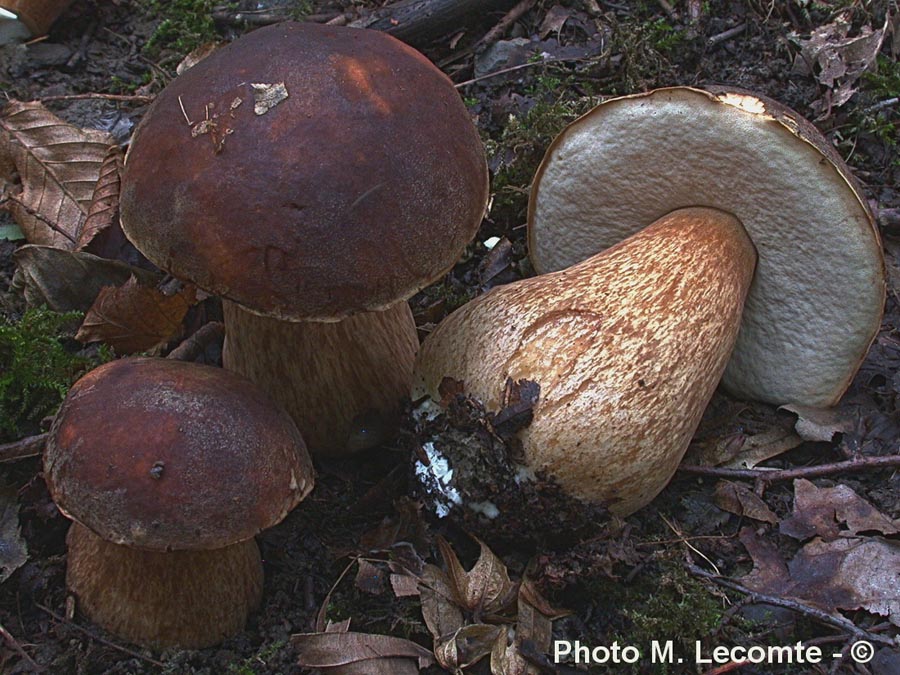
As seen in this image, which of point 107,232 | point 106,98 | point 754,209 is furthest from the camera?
point 106,98

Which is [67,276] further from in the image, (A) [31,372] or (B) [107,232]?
(A) [31,372]

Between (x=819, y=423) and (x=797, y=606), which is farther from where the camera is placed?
(x=819, y=423)

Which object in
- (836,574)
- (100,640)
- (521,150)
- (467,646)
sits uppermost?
(521,150)

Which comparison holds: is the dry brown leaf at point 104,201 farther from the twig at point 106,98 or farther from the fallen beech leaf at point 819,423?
the fallen beech leaf at point 819,423

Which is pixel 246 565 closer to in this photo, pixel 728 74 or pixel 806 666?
pixel 806 666

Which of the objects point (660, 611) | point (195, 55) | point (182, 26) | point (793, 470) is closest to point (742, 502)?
point (793, 470)

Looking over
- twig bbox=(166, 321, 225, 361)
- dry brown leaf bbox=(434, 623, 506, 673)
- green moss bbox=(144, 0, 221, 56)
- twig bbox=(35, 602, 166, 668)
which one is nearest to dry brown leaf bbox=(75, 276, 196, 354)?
twig bbox=(166, 321, 225, 361)

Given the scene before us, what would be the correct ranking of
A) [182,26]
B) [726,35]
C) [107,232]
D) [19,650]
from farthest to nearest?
1. [182,26]
2. [726,35]
3. [107,232]
4. [19,650]

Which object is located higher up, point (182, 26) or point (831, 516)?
point (182, 26)

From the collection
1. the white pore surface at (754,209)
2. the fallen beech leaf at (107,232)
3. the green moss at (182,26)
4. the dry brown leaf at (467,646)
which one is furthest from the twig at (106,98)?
the dry brown leaf at (467,646)
